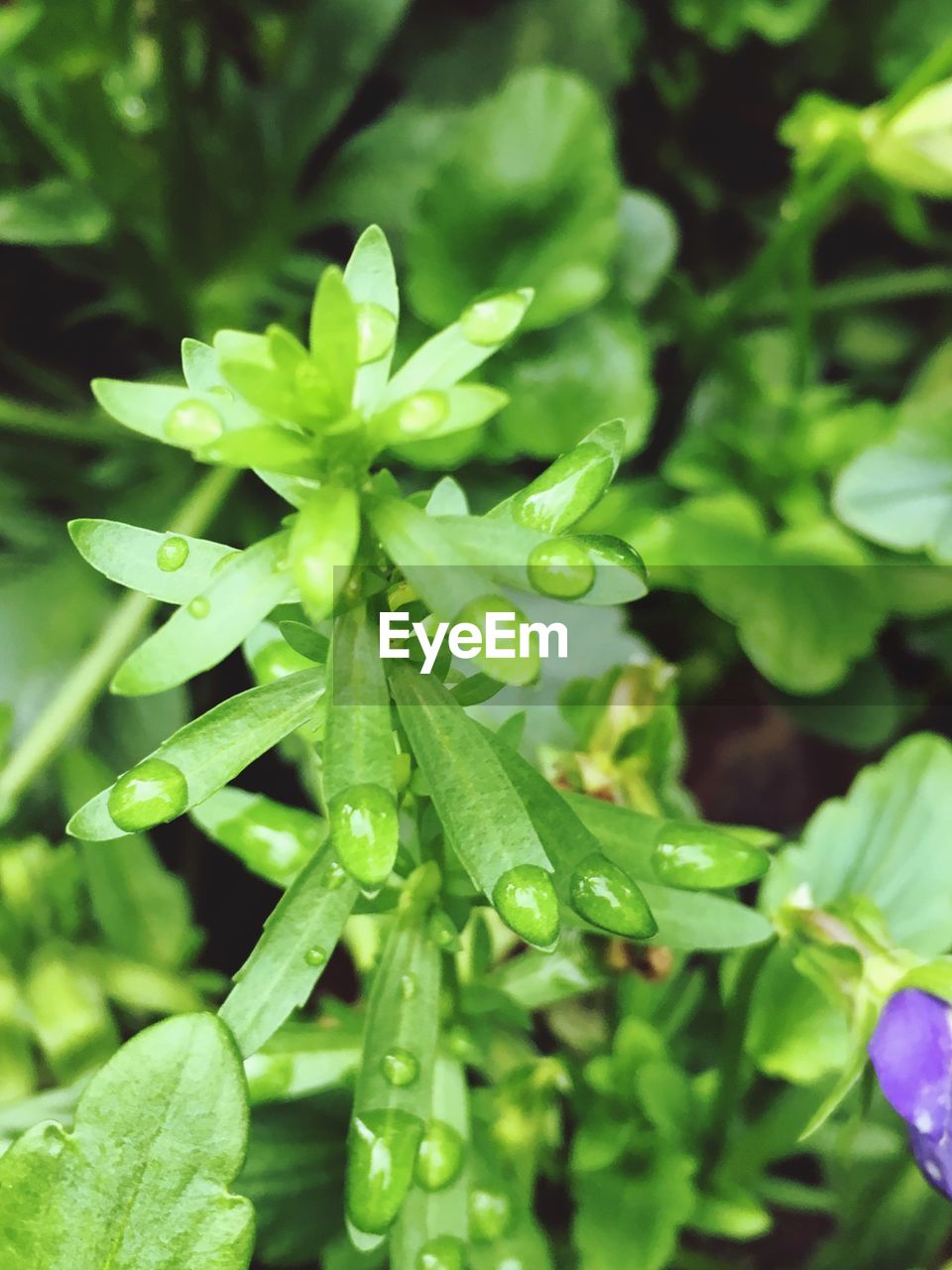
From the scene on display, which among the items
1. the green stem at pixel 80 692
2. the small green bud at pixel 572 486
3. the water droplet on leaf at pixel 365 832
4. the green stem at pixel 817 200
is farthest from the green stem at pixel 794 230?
the water droplet on leaf at pixel 365 832

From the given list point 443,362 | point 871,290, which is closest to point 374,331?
point 443,362

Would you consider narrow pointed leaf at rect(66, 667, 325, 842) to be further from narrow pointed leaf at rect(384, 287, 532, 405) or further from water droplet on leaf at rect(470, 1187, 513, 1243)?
water droplet on leaf at rect(470, 1187, 513, 1243)

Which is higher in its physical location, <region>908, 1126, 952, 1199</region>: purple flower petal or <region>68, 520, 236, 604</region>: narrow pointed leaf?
<region>68, 520, 236, 604</region>: narrow pointed leaf

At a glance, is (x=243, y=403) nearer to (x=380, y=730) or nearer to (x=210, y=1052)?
(x=380, y=730)

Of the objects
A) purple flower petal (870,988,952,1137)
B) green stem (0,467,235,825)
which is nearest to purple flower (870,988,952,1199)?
purple flower petal (870,988,952,1137)

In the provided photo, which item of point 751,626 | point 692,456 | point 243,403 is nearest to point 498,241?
point 692,456

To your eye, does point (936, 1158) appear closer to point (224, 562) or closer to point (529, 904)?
point (529, 904)
